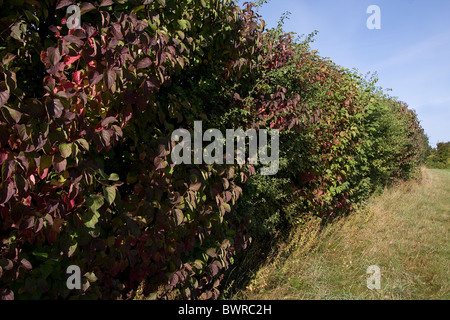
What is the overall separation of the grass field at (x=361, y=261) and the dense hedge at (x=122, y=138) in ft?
3.31

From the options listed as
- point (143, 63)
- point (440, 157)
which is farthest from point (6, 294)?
point (440, 157)

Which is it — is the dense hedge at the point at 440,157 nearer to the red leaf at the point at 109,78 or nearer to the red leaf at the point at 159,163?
the red leaf at the point at 159,163

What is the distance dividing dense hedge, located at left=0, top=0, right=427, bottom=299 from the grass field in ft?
3.31

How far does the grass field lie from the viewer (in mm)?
3463

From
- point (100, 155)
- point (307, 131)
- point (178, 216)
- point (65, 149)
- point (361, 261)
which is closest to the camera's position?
A: point (65, 149)

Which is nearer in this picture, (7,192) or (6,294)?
(7,192)

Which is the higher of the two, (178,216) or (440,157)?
(440,157)

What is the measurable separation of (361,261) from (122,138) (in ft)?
12.2

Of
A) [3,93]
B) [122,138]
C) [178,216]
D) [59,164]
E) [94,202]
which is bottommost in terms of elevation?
[178,216]

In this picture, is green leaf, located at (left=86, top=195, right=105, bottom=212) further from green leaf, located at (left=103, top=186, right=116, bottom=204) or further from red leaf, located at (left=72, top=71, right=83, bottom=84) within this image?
red leaf, located at (left=72, top=71, right=83, bottom=84)

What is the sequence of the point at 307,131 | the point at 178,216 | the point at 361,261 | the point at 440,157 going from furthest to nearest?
the point at 440,157, the point at 361,261, the point at 307,131, the point at 178,216

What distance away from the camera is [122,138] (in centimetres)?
189

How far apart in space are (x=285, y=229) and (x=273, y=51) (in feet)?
8.39

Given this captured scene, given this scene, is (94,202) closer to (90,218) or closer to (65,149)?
(90,218)
